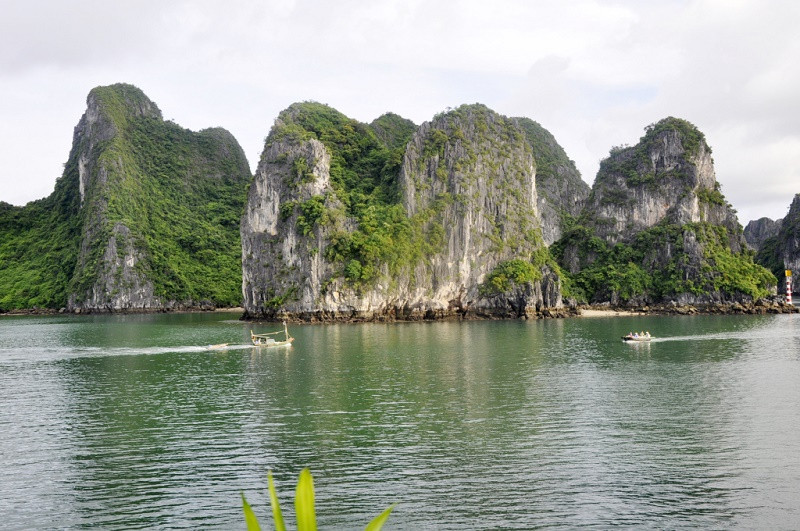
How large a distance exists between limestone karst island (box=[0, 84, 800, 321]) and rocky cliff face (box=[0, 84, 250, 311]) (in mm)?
389

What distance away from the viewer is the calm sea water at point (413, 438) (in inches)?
624

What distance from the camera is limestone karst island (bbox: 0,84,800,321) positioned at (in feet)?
276

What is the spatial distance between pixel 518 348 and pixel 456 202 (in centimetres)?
4227

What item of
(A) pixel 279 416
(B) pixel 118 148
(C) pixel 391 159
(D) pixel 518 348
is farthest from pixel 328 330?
(B) pixel 118 148

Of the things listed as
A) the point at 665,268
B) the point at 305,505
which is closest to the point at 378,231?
the point at 665,268

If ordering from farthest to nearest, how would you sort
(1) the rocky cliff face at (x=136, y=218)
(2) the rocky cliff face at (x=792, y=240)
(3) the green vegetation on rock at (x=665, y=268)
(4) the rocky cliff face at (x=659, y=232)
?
(2) the rocky cliff face at (x=792, y=240) → (1) the rocky cliff face at (x=136, y=218) → (4) the rocky cliff face at (x=659, y=232) → (3) the green vegetation on rock at (x=665, y=268)

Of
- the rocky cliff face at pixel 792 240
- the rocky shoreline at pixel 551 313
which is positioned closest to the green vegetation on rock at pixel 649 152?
the rocky shoreline at pixel 551 313

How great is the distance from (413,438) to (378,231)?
201 feet

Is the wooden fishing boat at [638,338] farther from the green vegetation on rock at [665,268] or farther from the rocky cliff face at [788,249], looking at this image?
the rocky cliff face at [788,249]

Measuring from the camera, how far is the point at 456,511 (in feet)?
51.1

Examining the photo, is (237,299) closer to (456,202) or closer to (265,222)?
(265,222)

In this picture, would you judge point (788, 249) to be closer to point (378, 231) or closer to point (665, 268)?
point (665, 268)

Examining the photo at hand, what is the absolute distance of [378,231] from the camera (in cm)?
8256

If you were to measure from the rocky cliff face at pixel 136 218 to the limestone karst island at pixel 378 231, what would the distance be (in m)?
0.39
